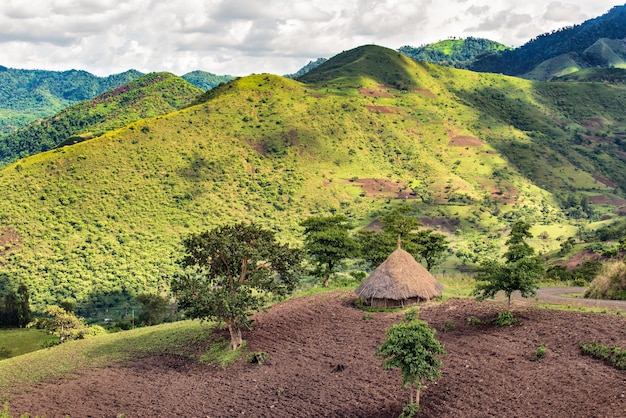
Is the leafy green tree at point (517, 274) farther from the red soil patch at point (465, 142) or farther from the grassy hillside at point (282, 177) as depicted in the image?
the red soil patch at point (465, 142)

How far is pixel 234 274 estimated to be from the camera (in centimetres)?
3422

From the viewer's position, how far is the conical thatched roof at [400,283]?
35875 millimetres

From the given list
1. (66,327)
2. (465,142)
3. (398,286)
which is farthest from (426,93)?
(398,286)

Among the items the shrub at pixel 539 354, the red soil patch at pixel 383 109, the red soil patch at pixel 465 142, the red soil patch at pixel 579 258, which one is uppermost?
the red soil patch at pixel 383 109

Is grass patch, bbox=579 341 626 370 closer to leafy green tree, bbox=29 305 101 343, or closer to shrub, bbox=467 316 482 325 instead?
shrub, bbox=467 316 482 325

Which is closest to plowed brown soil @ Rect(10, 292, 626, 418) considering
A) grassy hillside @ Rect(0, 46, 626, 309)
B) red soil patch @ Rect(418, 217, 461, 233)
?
grassy hillside @ Rect(0, 46, 626, 309)

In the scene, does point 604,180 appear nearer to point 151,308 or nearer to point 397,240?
point 397,240

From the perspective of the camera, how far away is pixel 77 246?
341 ft

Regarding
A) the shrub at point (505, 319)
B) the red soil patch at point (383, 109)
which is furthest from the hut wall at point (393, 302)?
the red soil patch at point (383, 109)


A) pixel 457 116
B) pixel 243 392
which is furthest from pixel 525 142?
pixel 243 392

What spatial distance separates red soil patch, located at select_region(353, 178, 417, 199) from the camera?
138 metres

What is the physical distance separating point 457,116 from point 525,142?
22.8 metres

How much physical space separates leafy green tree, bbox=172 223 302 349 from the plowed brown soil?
9.51 ft

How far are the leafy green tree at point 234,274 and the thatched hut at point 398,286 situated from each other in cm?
523
